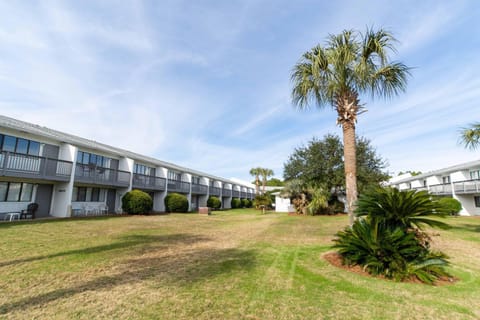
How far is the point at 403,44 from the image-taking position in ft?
23.6

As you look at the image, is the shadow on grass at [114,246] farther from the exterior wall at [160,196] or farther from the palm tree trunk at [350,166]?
the exterior wall at [160,196]

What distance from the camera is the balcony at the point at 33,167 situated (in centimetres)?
1262

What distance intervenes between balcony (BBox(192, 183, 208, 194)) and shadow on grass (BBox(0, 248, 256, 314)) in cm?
2576

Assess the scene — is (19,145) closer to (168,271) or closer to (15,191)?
(15,191)

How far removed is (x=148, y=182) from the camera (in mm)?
23766

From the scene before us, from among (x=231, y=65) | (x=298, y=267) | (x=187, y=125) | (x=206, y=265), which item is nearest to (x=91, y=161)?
(x=187, y=125)

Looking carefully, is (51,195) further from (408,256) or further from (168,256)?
(408,256)

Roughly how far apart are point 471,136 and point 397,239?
9.88 metres

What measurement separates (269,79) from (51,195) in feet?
57.9

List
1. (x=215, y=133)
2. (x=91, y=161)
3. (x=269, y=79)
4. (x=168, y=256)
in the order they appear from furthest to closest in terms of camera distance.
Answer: (x=215, y=133) → (x=91, y=161) → (x=269, y=79) → (x=168, y=256)

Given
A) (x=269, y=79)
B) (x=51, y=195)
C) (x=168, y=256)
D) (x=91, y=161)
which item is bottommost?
(x=168, y=256)

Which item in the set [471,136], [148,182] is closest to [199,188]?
[148,182]

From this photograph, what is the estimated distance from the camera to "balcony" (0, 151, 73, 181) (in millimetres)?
12617

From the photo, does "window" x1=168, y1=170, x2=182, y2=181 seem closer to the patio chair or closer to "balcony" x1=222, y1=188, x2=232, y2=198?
"balcony" x1=222, y1=188, x2=232, y2=198
